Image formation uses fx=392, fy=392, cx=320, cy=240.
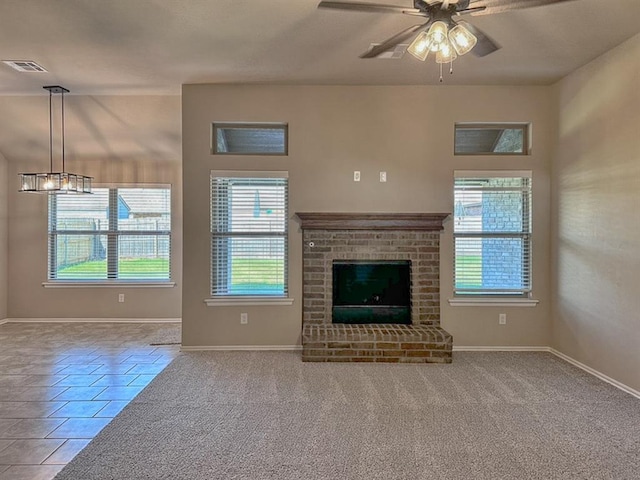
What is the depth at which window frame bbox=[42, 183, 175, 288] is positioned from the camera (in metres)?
5.97

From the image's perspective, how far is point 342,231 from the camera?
442cm

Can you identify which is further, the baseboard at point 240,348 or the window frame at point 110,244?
the window frame at point 110,244

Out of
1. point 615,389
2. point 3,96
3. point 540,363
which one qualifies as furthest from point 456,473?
point 3,96

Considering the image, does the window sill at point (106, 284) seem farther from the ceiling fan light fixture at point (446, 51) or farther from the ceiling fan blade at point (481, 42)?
the ceiling fan blade at point (481, 42)

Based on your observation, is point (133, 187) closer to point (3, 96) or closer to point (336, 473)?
point (3, 96)

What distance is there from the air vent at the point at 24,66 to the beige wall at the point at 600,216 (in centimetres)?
537

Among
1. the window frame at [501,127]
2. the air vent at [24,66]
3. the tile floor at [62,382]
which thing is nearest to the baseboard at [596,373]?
the window frame at [501,127]

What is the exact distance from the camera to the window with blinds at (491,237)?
447cm

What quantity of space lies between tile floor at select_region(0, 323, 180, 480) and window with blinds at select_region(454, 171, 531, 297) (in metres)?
3.47

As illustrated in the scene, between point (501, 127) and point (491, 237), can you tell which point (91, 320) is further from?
point (501, 127)

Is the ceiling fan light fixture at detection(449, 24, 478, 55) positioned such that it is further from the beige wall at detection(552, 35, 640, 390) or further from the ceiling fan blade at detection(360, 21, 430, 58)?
the beige wall at detection(552, 35, 640, 390)

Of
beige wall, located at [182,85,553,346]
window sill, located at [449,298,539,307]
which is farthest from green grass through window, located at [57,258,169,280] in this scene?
window sill, located at [449,298,539,307]

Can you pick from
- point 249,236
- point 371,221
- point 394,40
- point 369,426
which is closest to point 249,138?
point 249,236

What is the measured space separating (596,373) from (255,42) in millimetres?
4339
